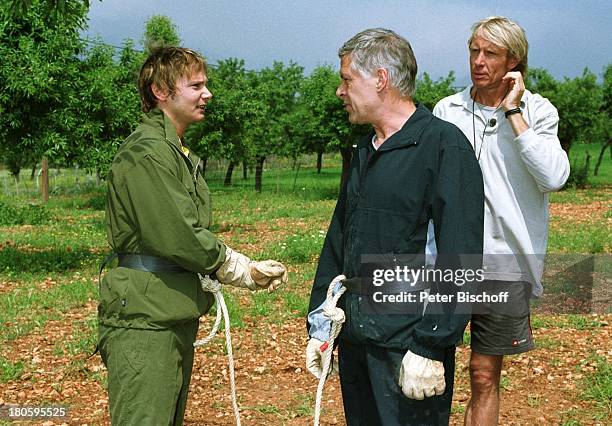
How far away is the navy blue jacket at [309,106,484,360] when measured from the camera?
254 cm

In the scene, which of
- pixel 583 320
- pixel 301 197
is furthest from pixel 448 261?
pixel 301 197

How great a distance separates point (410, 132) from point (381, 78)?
8.9 inches

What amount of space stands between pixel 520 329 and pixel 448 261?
1141 millimetres

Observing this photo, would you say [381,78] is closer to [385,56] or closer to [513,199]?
[385,56]

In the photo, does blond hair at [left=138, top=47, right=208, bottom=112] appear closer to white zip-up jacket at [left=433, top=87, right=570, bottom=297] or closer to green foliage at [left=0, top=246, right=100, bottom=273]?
white zip-up jacket at [left=433, top=87, right=570, bottom=297]

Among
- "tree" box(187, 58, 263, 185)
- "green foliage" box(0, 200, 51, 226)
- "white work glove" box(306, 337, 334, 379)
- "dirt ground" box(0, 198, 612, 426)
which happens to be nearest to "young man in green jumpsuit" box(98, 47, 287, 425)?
"white work glove" box(306, 337, 334, 379)

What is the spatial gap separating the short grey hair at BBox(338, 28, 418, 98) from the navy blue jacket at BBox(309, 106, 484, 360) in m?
0.15

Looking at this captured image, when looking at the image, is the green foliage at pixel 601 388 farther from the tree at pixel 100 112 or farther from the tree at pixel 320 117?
the tree at pixel 320 117

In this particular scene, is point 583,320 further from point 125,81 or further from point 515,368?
point 125,81

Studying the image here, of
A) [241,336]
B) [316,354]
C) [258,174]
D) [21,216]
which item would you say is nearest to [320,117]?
[258,174]

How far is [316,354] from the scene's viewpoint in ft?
9.75

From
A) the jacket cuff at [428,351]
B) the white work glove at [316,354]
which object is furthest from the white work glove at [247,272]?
the jacket cuff at [428,351]

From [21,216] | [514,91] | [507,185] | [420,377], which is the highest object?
[514,91]

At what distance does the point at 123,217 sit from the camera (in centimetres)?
289
